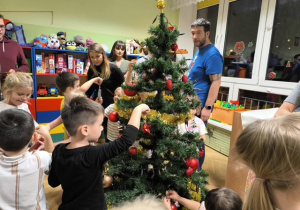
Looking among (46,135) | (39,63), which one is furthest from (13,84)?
(39,63)

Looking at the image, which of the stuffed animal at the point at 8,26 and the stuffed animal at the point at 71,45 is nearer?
the stuffed animal at the point at 8,26

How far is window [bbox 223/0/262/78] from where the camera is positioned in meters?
3.23

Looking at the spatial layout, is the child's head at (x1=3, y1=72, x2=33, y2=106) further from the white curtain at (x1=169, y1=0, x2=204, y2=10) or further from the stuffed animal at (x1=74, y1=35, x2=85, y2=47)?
the white curtain at (x1=169, y1=0, x2=204, y2=10)

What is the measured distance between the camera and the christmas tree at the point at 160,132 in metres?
1.13

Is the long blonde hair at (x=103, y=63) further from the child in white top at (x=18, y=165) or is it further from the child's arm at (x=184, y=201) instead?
the child's arm at (x=184, y=201)

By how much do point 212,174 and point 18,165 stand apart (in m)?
2.17

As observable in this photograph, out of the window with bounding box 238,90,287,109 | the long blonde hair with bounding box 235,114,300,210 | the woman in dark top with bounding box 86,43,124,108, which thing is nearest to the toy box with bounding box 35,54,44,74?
the woman in dark top with bounding box 86,43,124,108

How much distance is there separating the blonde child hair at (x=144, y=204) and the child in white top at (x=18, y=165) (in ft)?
1.37

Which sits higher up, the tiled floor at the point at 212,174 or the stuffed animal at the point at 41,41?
the stuffed animal at the point at 41,41

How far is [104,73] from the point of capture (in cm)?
221

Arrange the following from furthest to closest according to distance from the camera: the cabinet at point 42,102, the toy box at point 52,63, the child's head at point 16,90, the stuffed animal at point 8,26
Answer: the toy box at point 52,63
the cabinet at point 42,102
the stuffed animal at point 8,26
the child's head at point 16,90

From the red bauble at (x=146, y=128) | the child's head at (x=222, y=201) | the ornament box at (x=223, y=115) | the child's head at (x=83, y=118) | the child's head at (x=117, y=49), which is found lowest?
the child's head at (x=222, y=201)

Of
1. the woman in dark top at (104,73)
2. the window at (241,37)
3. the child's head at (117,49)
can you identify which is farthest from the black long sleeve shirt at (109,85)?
the window at (241,37)

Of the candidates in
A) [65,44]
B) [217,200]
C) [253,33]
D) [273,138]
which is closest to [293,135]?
[273,138]
